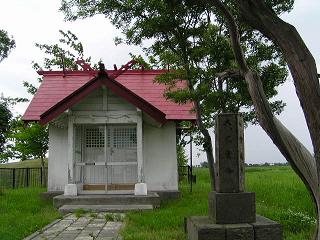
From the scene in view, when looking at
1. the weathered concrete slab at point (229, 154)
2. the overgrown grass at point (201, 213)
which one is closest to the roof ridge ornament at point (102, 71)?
the overgrown grass at point (201, 213)

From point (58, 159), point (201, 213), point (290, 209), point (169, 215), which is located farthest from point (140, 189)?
point (290, 209)

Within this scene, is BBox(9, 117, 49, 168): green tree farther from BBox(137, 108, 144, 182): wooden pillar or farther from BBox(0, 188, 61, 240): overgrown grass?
BBox(137, 108, 144, 182): wooden pillar

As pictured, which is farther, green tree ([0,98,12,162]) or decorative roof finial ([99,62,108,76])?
green tree ([0,98,12,162])

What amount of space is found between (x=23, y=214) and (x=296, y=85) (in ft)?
29.5

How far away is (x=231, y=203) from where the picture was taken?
7.64 meters

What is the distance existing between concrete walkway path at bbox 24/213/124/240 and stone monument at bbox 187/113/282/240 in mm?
2190

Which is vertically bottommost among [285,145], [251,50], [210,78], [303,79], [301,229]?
[301,229]

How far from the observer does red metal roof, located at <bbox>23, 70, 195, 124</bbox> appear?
14883 millimetres

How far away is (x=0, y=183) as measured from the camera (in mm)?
24125

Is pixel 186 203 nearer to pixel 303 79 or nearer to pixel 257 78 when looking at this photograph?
pixel 257 78

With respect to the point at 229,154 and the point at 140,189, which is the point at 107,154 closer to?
the point at 140,189

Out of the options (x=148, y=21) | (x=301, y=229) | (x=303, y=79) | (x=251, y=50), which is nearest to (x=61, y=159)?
(x=148, y=21)

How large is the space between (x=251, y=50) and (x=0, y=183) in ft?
53.8

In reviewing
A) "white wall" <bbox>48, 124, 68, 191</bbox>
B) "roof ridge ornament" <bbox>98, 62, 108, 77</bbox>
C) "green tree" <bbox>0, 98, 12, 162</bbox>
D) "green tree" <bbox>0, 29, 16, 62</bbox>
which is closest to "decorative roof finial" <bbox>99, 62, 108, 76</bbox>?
"roof ridge ornament" <bbox>98, 62, 108, 77</bbox>
